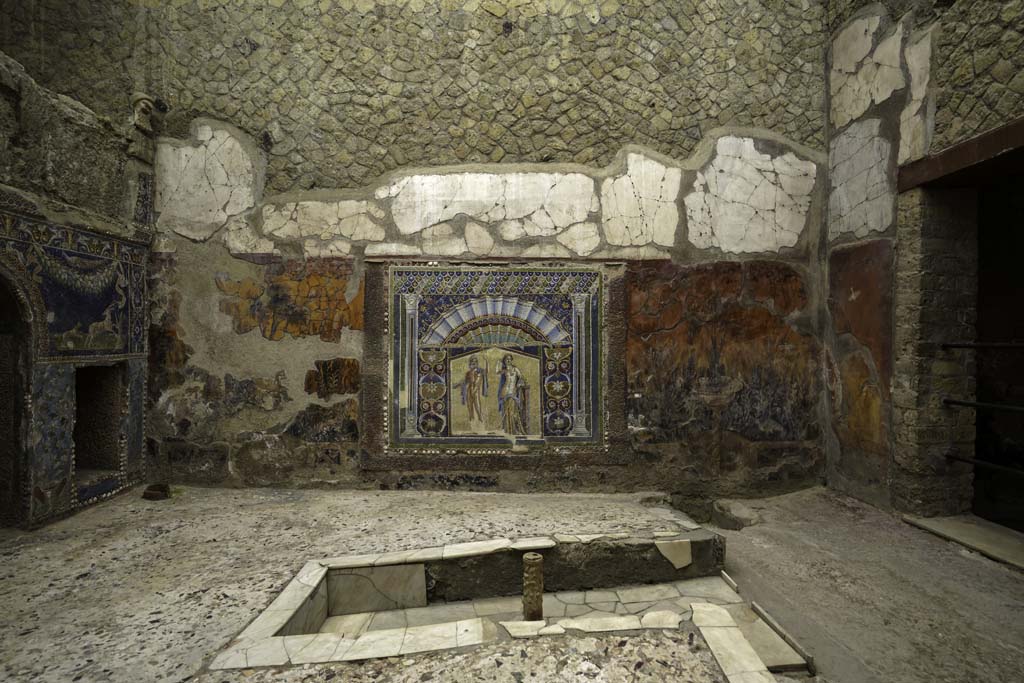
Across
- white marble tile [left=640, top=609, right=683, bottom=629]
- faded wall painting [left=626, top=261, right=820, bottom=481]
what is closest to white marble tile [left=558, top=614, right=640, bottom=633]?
white marble tile [left=640, top=609, right=683, bottom=629]

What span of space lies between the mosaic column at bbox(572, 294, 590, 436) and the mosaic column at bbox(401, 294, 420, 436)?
1111mm

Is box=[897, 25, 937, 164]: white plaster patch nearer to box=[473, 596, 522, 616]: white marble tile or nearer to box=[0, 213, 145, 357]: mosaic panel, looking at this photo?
box=[473, 596, 522, 616]: white marble tile

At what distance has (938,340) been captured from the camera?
10.0 feet

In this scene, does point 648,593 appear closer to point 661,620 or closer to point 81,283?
point 661,620

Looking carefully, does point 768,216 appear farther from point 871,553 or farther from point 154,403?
point 154,403

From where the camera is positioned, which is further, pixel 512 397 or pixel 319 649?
pixel 512 397

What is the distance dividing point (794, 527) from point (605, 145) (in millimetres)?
2845

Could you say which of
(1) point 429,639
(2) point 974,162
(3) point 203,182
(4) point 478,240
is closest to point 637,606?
(1) point 429,639

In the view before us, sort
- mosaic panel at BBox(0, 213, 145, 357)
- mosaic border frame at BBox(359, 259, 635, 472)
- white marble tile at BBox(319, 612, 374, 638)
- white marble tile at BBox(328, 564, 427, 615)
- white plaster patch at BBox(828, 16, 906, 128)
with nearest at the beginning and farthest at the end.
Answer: white marble tile at BBox(319, 612, 374, 638) → white marble tile at BBox(328, 564, 427, 615) → mosaic panel at BBox(0, 213, 145, 357) → white plaster patch at BBox(828, 16, 906, 128) → mosaic border frame at BBox(359, 259, 635, 472)

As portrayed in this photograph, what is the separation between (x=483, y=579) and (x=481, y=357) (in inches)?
60.0

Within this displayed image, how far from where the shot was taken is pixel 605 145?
3781 mm

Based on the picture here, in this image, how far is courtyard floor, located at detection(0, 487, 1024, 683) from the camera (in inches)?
69.2

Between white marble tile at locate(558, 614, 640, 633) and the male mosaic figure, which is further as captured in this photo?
the male mosaic figure

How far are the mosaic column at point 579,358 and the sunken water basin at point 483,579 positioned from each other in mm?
1059
